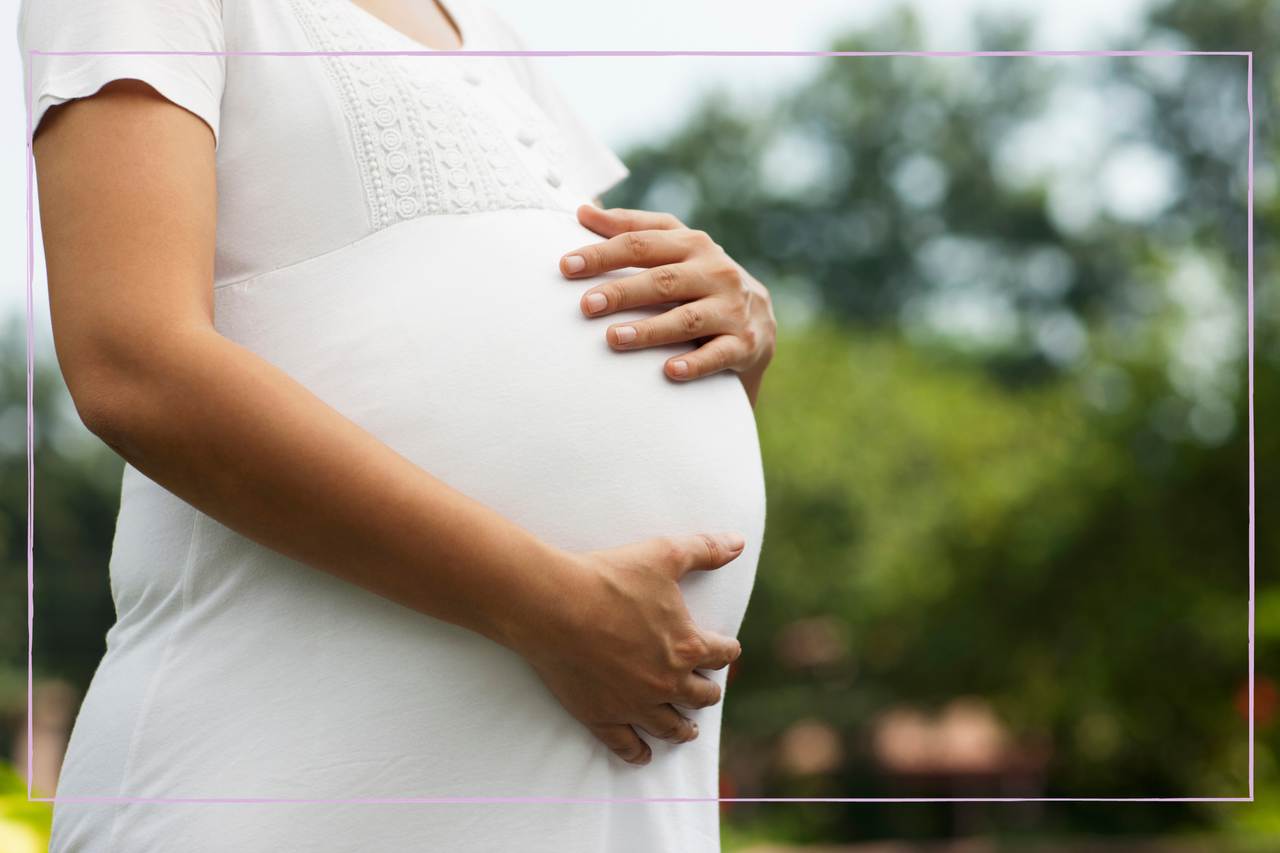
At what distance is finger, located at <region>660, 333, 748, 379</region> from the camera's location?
0.76m

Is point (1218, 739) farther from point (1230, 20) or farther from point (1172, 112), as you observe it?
point (1230, 20)

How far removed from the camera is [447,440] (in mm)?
651

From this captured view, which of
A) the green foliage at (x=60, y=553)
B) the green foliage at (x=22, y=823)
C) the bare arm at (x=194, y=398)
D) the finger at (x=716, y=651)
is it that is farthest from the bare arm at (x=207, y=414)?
the green foliage at (x=60, y=553)

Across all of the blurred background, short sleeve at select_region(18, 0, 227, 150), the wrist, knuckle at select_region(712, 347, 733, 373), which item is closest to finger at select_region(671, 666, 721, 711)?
the wrist

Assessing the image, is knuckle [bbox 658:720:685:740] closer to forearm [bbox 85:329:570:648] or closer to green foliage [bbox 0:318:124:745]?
forearm [bbox 85:329:570:648]

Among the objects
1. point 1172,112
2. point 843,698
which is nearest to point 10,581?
point 843,698

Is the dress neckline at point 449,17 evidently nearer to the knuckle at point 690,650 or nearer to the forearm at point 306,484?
the forearm at point 306,484

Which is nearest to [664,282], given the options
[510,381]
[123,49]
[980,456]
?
[510,381]

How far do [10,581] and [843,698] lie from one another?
28.0ft

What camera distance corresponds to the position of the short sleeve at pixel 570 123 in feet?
3.26

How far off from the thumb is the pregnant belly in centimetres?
2

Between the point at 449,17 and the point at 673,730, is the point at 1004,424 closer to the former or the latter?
the point at 449,17

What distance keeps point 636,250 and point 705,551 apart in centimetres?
24

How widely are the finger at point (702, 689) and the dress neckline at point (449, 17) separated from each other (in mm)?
499
